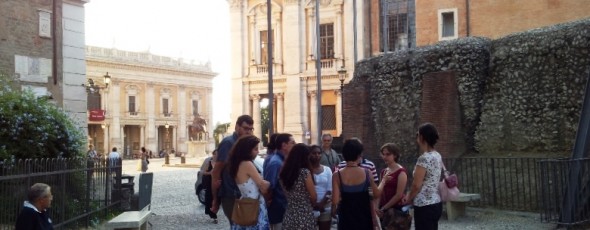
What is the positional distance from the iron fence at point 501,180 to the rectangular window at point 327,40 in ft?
116

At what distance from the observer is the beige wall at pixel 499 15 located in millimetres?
21234

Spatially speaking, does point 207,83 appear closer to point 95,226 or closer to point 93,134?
point 93,134

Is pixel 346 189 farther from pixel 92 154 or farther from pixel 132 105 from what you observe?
pixel 132 105

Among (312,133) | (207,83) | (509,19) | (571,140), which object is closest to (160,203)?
(571,140)

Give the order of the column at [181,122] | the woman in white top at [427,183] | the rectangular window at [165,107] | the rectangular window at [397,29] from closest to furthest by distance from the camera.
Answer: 1. the woman in white top at [427,183]
2. the rectangular window at [397,29]
3. the rectangular window at [165,107]
4. the column at [181,122]

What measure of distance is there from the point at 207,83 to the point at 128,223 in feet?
242

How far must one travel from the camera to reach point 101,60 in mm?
68438

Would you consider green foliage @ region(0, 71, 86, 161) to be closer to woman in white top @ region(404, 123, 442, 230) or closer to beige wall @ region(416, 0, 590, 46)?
woman in white top @ region(404, 123, 442, 230)

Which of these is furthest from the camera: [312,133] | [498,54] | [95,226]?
[312,133]

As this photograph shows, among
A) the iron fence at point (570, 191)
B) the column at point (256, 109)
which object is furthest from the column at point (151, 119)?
the iron fence at point (570, 191)

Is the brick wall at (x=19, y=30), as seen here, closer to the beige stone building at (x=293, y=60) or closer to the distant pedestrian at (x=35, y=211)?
the distant pedestrian at (x=35, y=211)

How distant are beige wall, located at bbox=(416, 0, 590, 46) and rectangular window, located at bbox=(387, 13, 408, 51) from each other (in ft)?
19.7

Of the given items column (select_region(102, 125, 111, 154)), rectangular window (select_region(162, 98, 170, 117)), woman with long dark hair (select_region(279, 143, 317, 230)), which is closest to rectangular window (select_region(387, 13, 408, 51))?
woman with long dark hair (select_region(279, 143, 317, 230))

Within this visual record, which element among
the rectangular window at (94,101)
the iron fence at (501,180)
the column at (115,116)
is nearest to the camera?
the iron fence at (501,180)
